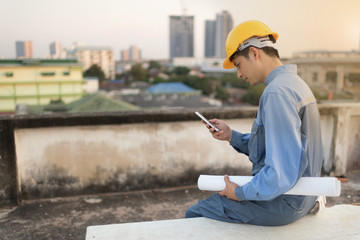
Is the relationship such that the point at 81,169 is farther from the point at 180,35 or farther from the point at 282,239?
the point at 180,35

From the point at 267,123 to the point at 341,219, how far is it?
844 millimetres

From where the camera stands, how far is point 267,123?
1.42 metres

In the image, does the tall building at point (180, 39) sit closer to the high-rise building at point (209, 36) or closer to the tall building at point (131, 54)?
the high-rise building at point (209, 36)

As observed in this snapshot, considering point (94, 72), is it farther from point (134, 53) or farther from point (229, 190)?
point (229, 190)

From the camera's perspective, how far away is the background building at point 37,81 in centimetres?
5738

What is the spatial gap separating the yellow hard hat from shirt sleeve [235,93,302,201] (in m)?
0.34

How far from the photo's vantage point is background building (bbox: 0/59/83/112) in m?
57.4

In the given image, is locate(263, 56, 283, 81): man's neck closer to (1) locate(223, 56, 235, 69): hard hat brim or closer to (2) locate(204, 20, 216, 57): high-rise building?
(1) locate(223, 56, 235, 69): hard hat brim

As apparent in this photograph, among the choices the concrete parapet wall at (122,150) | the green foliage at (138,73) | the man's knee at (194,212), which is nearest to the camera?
the man's knee at (194,212)

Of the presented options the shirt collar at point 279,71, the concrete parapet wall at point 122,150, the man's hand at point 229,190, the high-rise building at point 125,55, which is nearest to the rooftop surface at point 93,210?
the concrete parapet wall at point 122,150

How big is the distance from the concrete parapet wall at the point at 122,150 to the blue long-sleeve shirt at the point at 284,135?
2320 millimetres

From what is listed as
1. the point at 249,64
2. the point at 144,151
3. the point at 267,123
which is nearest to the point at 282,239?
the point at 267,123

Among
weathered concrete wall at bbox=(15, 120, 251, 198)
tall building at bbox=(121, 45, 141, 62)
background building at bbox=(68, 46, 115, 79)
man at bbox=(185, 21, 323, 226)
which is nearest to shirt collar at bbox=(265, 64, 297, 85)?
man at bbox=(185, 21, 323, 226)

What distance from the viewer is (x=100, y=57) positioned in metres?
130
